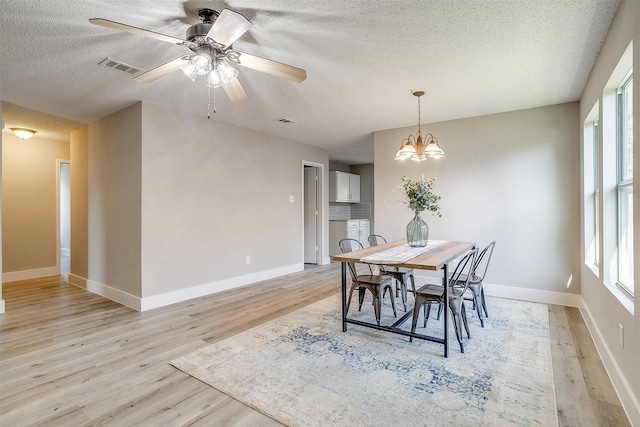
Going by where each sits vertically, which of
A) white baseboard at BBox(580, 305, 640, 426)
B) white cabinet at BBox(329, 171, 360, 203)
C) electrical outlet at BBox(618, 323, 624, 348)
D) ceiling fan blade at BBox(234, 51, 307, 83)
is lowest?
white baseboard at BBox(580, 305, 640, 426)

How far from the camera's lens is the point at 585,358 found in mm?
2424

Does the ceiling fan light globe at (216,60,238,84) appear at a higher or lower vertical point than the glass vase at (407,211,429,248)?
higher

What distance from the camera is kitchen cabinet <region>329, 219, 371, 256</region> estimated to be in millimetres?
7223

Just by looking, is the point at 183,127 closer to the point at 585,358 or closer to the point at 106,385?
the point at 106,385

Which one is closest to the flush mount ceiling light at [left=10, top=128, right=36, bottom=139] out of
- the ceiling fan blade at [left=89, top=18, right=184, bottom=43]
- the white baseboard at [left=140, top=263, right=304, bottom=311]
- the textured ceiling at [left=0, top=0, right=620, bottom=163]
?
the textured ceiling at [left=0, top=0, right=620, bottom=163]

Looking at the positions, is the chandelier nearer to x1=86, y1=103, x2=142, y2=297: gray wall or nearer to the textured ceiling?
the textured ceiling

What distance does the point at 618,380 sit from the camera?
6.48ft

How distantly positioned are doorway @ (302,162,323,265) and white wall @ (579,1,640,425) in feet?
14.5

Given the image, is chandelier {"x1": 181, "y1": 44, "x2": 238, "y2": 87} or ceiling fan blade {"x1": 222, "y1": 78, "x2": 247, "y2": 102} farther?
ceiling fan blade {"x1": 222, "y1": 78, "x2": 247, "y2": 102}

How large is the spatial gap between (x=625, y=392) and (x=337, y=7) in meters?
2.85

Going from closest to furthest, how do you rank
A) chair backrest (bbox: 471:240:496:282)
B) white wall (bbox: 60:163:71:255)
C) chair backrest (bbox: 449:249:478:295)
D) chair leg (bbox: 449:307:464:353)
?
chair leg (bbox: 449:307:464:353) → chair backrest (bbox: 449:249:478:295) → chair backrest (bbox: 471:240:496:282) → white wall (bbox: 60:163:71:255)

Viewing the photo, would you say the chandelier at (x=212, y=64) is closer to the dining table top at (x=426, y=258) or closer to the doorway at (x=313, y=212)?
the dining table top at (x=426, y=258)

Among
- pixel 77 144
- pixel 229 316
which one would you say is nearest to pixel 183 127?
pixel 77 144

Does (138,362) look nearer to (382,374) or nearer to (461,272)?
(382,374)
